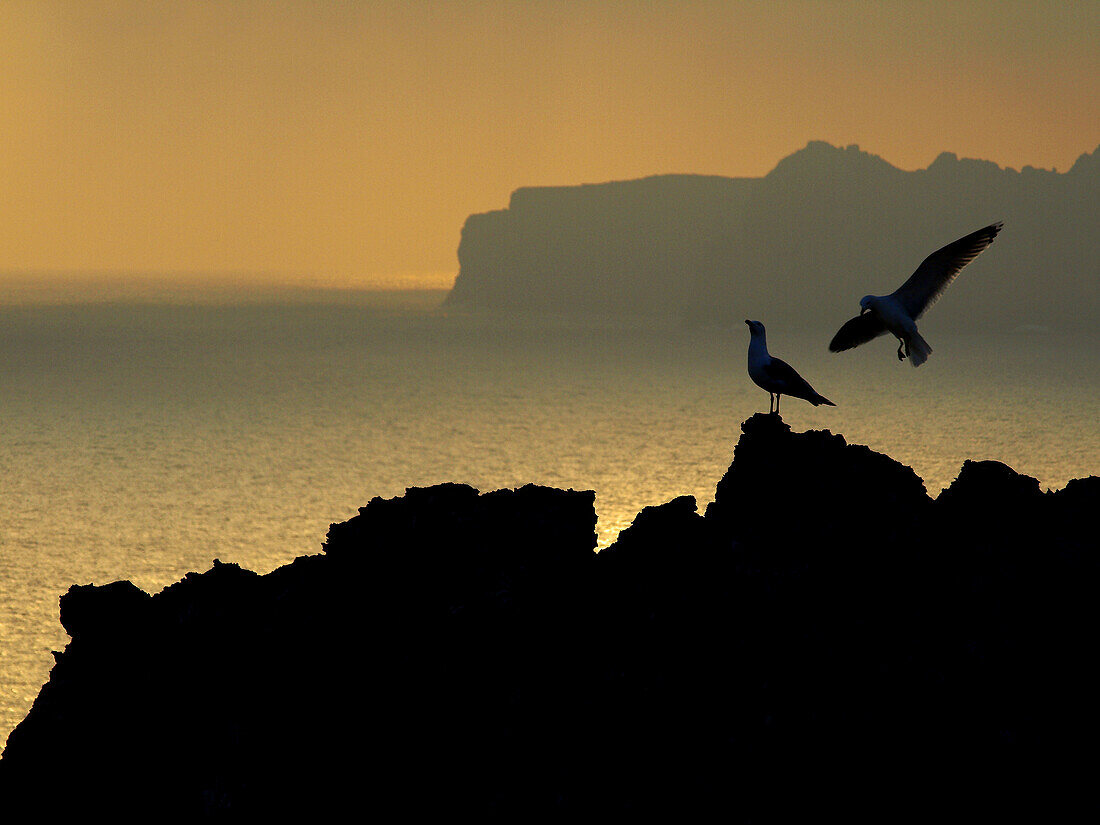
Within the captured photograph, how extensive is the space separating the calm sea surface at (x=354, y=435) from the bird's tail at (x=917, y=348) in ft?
74.0

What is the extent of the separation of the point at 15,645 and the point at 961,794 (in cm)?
2977

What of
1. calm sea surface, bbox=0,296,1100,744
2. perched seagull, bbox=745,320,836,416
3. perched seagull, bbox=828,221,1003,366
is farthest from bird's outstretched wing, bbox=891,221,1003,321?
calm sea surface, bbox=0,296,1100,744

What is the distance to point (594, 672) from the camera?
7.92 meters

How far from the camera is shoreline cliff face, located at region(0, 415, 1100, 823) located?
7.40 meters

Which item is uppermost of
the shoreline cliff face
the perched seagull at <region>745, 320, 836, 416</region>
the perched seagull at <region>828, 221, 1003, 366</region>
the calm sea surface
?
the perched seagull at <region>828, 221, 1003, 366</region>

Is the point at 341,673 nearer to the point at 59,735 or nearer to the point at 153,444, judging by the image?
the point at 59,735

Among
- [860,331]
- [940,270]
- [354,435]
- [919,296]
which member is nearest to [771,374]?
[860,331]

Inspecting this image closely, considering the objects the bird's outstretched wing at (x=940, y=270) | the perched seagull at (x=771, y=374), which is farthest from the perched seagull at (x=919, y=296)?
the perched seagull at (x=771, y=374)

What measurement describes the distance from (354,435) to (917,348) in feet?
239

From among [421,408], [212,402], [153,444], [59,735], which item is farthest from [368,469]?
[59,735]

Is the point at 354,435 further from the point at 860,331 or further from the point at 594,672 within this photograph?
the point at 594,672

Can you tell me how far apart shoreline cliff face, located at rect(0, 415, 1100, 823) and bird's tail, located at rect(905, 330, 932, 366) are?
2149 millimetres

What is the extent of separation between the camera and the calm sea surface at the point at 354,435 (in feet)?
146

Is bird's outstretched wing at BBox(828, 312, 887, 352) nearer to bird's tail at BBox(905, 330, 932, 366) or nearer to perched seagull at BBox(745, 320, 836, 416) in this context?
bird's tail at BBox(905, 330, 932, 366)
